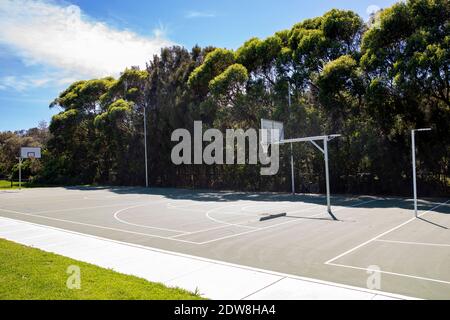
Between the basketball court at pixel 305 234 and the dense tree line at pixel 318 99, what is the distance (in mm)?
4461

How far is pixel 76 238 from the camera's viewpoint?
10500 millimetres

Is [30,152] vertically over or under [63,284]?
over

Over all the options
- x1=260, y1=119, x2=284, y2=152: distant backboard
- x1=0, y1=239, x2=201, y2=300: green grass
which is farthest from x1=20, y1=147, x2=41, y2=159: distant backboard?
x1=0, y1=239, x2=201, y2=300: green grass

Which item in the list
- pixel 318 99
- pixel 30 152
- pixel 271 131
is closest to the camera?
pixel 271 131

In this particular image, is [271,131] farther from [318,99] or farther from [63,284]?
[63,284]

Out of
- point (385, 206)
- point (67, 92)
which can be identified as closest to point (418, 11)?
point (385, 206)

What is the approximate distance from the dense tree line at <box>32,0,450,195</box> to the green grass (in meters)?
17.6

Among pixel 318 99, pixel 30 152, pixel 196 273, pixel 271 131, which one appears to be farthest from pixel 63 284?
pixel 30 152

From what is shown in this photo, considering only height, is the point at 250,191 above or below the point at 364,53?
below

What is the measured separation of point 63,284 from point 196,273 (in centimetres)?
236

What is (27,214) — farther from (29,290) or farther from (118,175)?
(118,175)

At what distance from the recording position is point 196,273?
698 centimetres

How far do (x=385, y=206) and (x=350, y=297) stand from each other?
12622 millimetres

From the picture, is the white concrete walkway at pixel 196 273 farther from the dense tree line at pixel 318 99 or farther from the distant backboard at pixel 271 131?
the dense tree line at pixel 318 99
